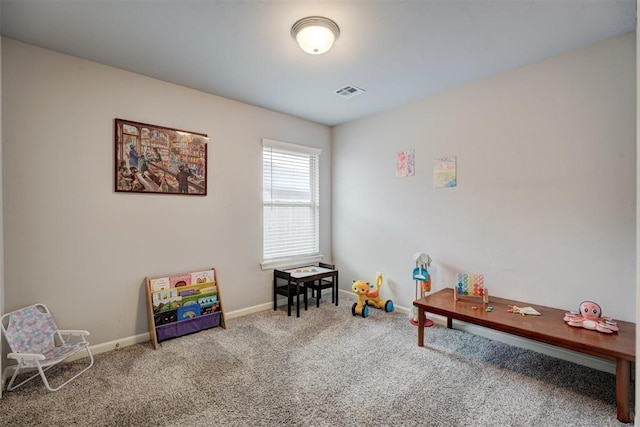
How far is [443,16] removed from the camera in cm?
204

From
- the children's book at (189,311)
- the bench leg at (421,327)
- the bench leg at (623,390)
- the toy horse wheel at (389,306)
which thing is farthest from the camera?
the toy horse wheel at (389,306)

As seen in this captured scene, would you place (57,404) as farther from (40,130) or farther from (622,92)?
(622,92)

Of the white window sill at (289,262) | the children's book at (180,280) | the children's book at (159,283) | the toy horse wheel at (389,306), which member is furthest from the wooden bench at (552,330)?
the children's book at (159,283)

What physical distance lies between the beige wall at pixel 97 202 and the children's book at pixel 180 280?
10cm

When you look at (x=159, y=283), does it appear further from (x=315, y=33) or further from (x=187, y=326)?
(x=315, y=33)

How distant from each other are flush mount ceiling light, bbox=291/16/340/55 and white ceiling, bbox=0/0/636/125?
53 millimetres

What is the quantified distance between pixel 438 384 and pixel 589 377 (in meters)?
1.18

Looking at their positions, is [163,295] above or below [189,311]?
above

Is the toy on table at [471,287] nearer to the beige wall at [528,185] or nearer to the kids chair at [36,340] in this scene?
the beige wall at [528,185]

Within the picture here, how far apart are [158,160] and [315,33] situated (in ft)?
6.51

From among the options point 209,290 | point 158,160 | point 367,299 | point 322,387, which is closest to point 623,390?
point 322,387

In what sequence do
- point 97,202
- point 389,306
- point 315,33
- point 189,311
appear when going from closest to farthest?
point 315,33 < point 97,202 < point 189,311 < point 389,306

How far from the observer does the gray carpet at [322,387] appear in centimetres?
188

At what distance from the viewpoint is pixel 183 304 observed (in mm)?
3086
